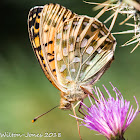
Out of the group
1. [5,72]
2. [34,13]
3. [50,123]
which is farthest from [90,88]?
[5,72]

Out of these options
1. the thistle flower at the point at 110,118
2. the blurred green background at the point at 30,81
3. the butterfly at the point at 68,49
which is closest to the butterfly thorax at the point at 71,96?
the butterfly at the point at 68,49

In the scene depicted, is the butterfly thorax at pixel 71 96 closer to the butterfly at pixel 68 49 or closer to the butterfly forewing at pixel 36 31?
the butterfly at pixel 68 49

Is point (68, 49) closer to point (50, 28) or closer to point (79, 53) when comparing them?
point (79, 53)

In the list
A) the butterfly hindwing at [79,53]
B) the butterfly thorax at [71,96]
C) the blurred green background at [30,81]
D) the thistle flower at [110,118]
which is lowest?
the blurred green background at [30,81]

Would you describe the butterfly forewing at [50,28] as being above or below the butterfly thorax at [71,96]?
above

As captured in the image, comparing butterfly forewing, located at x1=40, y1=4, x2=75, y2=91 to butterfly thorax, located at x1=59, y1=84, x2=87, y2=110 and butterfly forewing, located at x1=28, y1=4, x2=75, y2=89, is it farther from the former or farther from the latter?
butterfly thorax, located at x1=59, y1=84, x2=87, y2=110

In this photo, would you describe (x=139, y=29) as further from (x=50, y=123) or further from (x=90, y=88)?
(x=50, y=123)

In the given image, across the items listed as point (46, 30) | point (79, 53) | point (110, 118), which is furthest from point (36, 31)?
point (110, 118)

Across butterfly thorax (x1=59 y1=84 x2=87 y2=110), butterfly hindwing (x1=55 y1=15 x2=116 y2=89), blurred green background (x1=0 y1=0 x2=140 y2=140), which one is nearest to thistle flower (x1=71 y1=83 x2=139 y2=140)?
butterfly thorax (x1=59 y1=84 x2=87 y2=110)
